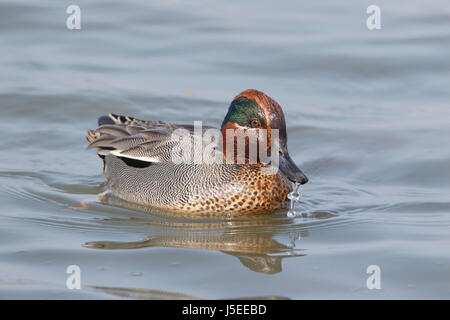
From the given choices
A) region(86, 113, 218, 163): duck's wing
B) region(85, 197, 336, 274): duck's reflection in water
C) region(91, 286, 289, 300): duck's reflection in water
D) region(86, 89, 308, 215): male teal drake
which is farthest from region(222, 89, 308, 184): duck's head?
region(91, 286, 289, 300): duck's reflection in water

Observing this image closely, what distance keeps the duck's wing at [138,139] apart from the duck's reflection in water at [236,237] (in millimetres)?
558

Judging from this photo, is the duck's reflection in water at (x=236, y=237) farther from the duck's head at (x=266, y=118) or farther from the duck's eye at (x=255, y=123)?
the duck's eye at (x=255, y=123)

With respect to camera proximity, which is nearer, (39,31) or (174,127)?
(174,127)

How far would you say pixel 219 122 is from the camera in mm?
10586

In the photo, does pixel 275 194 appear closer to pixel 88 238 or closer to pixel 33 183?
pixel 88 238

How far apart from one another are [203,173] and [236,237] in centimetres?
87

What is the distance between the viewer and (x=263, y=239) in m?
6.96

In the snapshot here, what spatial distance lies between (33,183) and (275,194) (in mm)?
2544

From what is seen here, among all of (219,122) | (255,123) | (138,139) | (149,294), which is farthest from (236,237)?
(219,122)

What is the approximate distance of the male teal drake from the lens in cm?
720

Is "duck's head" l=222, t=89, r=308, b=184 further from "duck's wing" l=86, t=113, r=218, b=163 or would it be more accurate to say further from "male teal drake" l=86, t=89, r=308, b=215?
"duck's wing" l=86, t=113, r=218, b=163

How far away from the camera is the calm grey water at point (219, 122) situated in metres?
6.11
